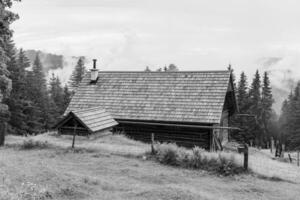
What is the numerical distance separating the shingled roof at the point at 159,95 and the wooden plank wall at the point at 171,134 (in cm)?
71

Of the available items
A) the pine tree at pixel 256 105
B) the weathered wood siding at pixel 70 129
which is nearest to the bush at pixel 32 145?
the weathered wood siding at pixel 70 129

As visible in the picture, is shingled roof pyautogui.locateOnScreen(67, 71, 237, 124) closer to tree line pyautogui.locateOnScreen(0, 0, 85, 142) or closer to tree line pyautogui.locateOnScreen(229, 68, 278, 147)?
tree line pyautogui.locateOnScreen(0, 0, 85, 142)

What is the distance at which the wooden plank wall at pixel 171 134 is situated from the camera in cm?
2378

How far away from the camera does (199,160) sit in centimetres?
1524

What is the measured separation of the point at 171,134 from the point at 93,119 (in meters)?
5.66

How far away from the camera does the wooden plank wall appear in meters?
23.8

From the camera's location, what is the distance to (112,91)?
93.6 ft

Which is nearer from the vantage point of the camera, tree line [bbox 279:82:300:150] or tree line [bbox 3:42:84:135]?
tree line [bbox 3:42:84:135]

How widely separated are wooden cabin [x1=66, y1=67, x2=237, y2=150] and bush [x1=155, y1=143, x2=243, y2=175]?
276 inches

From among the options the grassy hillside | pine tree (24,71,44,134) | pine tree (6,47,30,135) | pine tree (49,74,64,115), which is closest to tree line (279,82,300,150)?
pine tree (24,71,44,134)

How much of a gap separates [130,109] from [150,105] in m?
1.58

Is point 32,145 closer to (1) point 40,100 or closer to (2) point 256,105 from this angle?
(1) point 40,100

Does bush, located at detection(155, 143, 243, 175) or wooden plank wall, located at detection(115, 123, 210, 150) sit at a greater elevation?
wooden plank wall, located at detection(115, 123, 210, 150)

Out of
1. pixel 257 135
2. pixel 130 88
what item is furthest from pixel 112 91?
pixel 257 135
